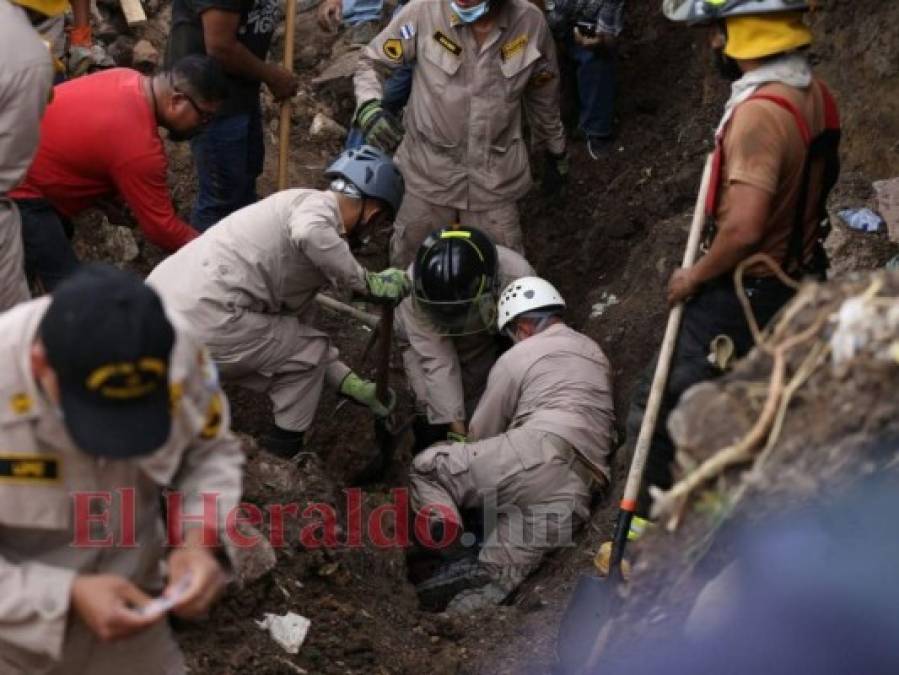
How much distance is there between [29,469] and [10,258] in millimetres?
2419

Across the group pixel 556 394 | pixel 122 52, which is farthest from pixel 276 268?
pixel 122 52

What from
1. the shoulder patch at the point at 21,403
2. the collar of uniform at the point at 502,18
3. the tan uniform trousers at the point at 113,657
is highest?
the shoulder patch at the point at 21,403

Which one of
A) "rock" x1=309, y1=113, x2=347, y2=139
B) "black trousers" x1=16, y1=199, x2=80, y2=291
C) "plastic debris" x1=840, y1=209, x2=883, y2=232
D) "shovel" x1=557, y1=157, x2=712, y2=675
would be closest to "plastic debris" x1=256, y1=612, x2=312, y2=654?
"shovel" x1=557, y1=157, x2=712, y2=675

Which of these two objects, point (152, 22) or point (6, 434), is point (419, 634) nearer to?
point (6, 434)

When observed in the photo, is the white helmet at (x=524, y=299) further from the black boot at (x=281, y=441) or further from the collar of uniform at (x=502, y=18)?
the collar of uniform at (x=502, y=18)

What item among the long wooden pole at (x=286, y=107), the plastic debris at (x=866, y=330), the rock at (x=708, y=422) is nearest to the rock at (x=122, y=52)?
the long wooden pole at (x=286, y=107)

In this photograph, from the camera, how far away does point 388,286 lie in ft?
19.3

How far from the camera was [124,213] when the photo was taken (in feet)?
19.3

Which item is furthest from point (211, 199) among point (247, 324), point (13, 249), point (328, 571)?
point (328, 571)

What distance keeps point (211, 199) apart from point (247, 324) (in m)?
1.32

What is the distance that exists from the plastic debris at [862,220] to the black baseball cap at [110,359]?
14.7 ft

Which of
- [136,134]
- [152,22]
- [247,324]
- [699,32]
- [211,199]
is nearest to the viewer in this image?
[136,134]

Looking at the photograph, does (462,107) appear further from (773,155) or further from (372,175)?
(773,155)

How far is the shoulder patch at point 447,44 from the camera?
684 cm
